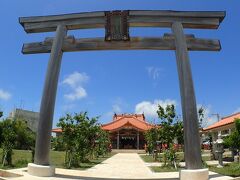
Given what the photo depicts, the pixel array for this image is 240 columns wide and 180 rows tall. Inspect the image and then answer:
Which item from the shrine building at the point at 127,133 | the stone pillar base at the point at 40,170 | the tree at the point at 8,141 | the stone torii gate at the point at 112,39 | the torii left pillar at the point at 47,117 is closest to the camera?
the stone pillar base at the point at 40,170

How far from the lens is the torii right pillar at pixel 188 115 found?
9.37m

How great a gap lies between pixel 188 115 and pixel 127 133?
4262cm

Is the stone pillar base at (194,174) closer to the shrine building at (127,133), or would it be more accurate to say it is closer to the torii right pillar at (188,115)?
the torii right pillar at (188,115)

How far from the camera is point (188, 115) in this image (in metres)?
9.80

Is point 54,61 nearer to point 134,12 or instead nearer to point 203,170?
point 134,12

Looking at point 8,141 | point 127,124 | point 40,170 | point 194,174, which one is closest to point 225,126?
point 8,141

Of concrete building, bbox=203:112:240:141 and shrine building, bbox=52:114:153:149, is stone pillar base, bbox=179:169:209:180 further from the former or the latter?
shrine building, bbox=52:114:153:149

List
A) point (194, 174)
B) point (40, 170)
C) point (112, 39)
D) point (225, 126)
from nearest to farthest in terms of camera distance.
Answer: point (194, 174), point (40, 170), point (112, 39), point (225, 126)

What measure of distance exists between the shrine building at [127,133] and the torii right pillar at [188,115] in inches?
1577

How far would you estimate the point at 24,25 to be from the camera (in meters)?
12.0

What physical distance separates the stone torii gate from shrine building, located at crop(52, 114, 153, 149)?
39.5m

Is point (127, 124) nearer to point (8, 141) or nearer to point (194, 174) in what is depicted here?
point (8, 141)

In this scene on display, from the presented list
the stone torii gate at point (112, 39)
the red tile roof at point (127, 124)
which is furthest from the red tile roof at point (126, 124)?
the stone torii gate at point (112, 39)

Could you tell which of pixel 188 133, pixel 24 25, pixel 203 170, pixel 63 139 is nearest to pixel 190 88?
pixel 188 133
